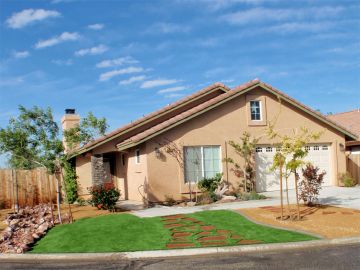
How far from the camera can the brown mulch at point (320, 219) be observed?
11.0 metres

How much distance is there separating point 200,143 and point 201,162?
0.87 meters

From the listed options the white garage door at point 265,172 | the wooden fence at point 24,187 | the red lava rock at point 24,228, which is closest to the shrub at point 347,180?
the white garage door at point 265,172

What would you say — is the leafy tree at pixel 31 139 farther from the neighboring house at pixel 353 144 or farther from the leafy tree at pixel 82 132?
the neighboring house at pixel 353 144

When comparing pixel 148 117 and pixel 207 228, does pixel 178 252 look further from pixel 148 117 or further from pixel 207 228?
pixel 148 117

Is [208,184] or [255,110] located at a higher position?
[255,110]

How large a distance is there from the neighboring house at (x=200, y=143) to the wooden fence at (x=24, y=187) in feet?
5.53

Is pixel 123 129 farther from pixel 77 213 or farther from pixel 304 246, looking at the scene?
pixel 304 246

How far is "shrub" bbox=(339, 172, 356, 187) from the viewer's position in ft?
69.9

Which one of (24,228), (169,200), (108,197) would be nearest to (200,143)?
(169,200)

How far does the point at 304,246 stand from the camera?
9.88 meters

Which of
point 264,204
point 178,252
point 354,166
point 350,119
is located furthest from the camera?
point 350,119

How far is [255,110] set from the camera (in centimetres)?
2069

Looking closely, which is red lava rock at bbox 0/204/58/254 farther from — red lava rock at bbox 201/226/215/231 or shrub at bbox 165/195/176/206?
shrub at bbox 165/195/176/206

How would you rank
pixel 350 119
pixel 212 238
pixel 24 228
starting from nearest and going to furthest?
1. pixel 212 238
2. pixel 24 228
3. pixel 350 119
